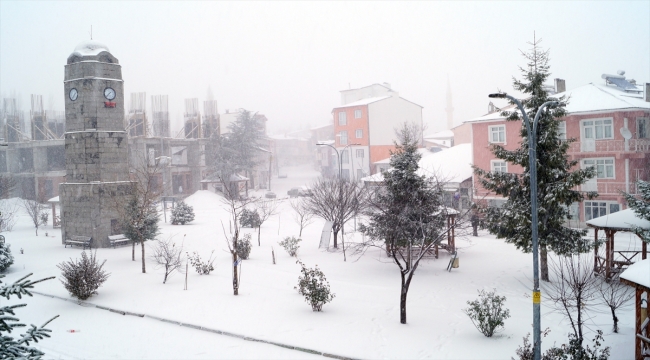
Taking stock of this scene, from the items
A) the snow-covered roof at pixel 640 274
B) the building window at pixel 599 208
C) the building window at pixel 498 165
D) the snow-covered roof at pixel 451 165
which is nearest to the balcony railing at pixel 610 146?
the building window at pixel 599 208

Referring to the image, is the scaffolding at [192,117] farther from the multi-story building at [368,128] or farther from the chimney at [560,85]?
the chimney at [560,85]

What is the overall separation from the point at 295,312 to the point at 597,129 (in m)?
23.4

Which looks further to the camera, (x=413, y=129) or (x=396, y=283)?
(x=413, y=129)

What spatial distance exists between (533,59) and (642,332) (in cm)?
1073

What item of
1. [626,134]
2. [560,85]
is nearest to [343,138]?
[560,85]

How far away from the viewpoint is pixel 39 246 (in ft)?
91.0

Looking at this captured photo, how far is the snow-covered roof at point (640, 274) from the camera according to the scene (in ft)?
31.3

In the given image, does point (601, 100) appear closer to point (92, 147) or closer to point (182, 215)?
point (182, 215)

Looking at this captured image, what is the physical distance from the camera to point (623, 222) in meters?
16.7

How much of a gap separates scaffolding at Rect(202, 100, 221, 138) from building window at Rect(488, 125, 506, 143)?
40.5 meters

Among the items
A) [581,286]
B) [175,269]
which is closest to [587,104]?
[581,286]

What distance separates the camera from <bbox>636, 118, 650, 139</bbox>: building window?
27.3 meters

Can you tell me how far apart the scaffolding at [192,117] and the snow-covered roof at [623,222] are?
2077 inches

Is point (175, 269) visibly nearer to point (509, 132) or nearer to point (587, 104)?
point (509, 132)
